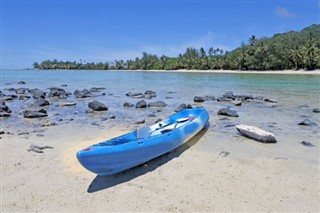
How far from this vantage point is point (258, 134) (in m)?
9.62

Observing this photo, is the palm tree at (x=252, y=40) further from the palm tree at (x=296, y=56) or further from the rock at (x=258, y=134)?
the rock at (x=258, y=134)

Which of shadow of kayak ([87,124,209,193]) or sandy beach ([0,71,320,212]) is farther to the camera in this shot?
shadow of kayak ([87,124,209,193])

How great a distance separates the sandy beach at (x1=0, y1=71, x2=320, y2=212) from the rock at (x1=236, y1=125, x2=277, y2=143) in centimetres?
23

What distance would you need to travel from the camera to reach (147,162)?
7484 mm

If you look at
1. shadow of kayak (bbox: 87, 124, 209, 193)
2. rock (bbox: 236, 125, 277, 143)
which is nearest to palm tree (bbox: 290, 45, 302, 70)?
rock (bbox: 236, 125, 277, 143)

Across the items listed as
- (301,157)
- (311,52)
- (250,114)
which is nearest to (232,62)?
(311,52)

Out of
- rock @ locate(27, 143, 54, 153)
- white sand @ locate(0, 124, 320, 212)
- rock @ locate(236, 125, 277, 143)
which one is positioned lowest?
white sand @ locate(0, 124, 320, 212)

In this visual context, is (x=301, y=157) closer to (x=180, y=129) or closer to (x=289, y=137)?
(x=289, y=137)

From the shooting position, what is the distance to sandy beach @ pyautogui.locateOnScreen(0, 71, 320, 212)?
5.51m

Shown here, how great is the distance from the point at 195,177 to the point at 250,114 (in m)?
9.96

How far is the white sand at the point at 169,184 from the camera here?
548 cm

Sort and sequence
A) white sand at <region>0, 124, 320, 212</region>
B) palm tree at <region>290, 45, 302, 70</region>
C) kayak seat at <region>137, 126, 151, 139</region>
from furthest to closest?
palm tree at <region>290, 45, 302, 70</region> → kayak seat at <region>137, 126, 151, 139</region> → white sand at <region>0, 124, 320, 212</region>

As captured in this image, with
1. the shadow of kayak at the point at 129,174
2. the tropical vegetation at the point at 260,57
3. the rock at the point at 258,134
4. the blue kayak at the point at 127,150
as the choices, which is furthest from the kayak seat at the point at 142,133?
the tropical vegetation at the point at 260,57

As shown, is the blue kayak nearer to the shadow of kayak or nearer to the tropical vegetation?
the shadow of kayak
